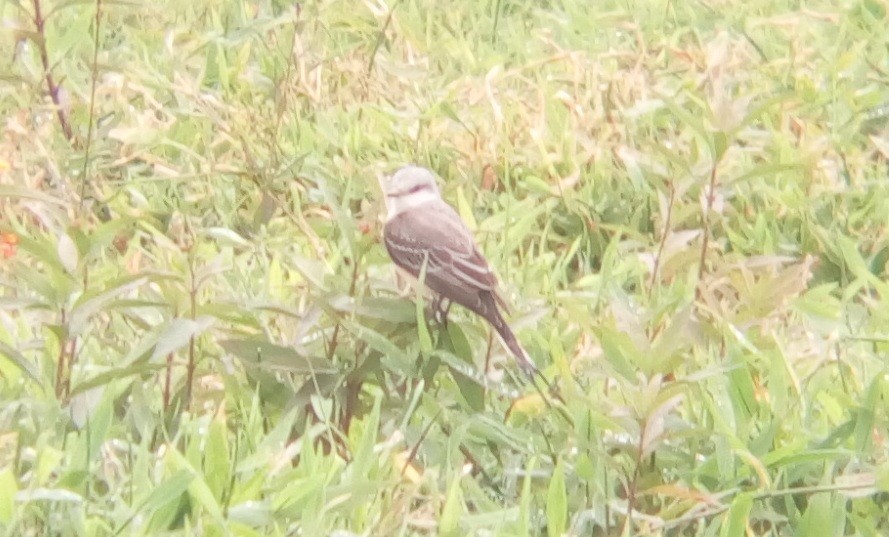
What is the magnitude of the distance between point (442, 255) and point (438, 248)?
1.1 inches

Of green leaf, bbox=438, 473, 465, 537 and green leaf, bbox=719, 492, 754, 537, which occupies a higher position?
green leaf, bbox=438, 473, 465, 537

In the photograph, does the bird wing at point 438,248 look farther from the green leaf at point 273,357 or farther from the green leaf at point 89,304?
the green leaf at point 89,304

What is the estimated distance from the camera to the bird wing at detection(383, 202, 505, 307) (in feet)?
10.6

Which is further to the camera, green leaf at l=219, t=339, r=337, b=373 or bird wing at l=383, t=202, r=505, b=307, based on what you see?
bird wing at l=383, t=202, r=505, b=307

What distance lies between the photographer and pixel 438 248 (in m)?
3.39

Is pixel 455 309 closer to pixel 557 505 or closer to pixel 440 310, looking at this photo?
pixel 440 310

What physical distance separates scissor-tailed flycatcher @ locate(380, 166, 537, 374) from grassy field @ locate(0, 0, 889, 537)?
0.21 feet

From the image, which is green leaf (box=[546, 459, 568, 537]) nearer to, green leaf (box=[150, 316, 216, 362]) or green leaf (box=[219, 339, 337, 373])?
green leaf (box=[219, 339, 337, 373])

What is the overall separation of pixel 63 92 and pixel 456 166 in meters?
1.20

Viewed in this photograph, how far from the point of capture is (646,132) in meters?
4.83

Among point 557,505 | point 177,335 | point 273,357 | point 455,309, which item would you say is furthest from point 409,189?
point 557,505

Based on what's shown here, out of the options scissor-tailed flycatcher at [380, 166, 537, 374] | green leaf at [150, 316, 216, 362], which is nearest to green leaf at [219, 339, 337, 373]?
green leaf at [150, 316, 216, 362]

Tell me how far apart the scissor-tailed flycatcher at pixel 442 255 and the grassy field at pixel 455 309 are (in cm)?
6

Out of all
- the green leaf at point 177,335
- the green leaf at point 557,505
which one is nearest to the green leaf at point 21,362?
the green leaf at point 177,335
